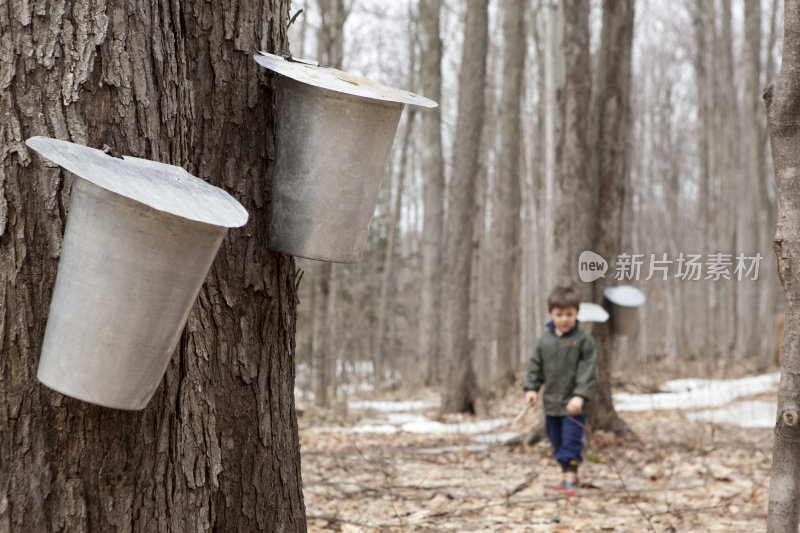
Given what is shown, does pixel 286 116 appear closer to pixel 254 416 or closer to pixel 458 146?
pixel 254 416

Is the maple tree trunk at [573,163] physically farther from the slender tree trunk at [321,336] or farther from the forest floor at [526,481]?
the slender tree trunk at [321,336]

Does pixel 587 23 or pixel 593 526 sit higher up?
pixel 587 23

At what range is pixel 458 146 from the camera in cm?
847

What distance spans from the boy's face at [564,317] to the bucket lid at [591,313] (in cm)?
51

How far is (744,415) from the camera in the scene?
7352mm

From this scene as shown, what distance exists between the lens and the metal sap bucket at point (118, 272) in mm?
1474

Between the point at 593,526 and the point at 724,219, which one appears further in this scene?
the point at 724,219

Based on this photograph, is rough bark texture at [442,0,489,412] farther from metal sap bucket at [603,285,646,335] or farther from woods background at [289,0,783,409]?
metal sap bucket at [603,285,646,335]

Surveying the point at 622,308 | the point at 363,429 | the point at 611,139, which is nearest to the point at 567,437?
the point at 622,308

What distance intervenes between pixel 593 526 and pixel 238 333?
7.35 feet

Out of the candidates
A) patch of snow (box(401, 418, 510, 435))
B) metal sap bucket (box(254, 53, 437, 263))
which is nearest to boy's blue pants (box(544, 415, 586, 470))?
patch of snow (box(401, 418, 510, 435))

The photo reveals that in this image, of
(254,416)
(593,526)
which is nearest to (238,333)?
(254,416)

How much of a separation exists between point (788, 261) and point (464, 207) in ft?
20.9

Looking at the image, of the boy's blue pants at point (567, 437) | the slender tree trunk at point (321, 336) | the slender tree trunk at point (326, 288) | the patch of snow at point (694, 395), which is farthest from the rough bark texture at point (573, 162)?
the slender tree trunk at point (321, 336)
